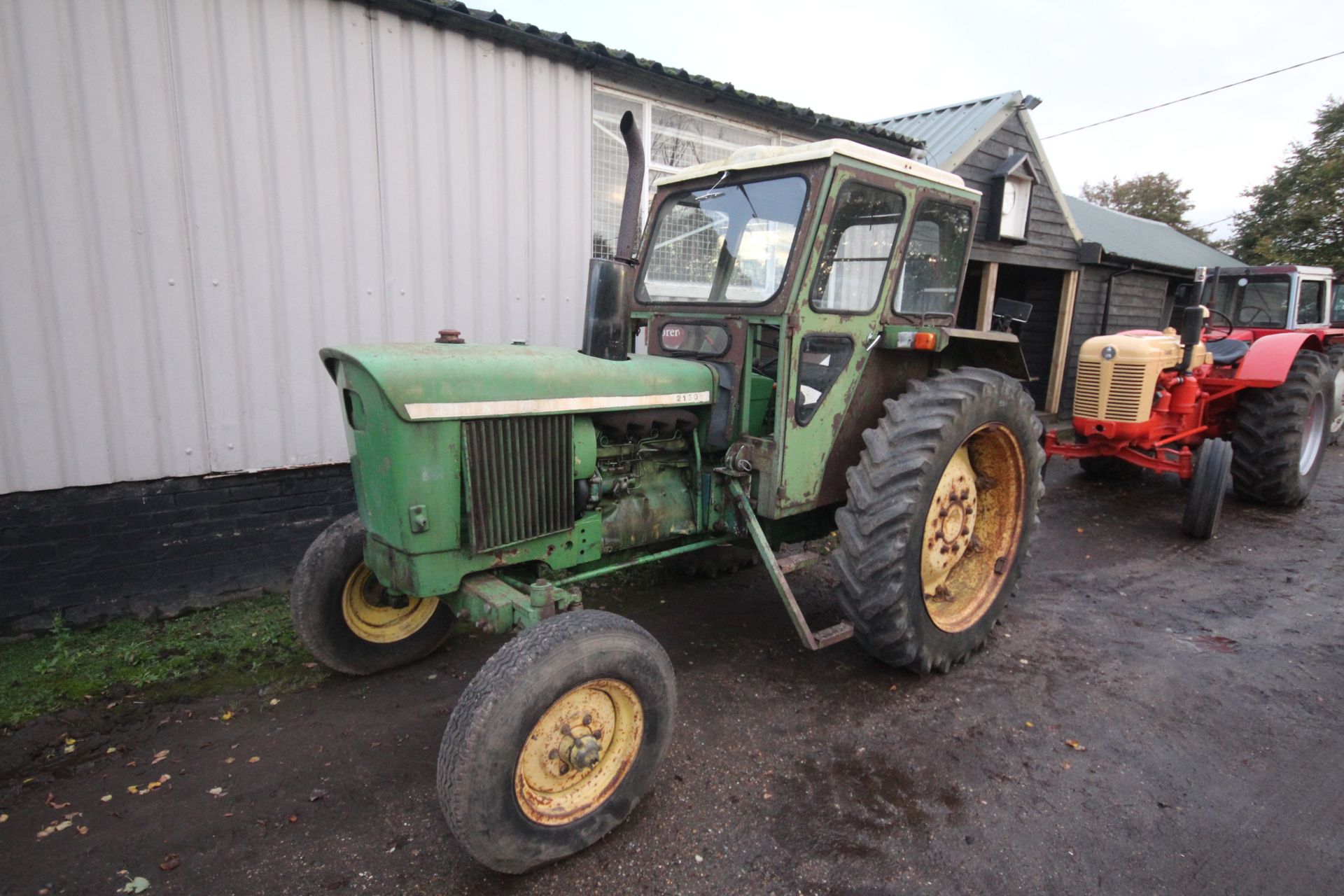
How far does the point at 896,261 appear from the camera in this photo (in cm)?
309

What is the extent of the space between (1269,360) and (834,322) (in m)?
4.99

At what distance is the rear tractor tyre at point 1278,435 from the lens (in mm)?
5633

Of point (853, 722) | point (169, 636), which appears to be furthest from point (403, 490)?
point (169, 636)

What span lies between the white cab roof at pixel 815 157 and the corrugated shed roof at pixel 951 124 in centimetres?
482

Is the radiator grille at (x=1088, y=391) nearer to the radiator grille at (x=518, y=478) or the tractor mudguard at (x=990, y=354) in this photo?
the tractor mudguard at (x=990, y=354)

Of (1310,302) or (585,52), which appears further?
(1310,302)

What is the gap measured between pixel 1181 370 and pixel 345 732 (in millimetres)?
6225

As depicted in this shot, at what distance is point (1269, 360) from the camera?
5.73 m

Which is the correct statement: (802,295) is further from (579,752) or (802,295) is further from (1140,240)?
(1140,240)

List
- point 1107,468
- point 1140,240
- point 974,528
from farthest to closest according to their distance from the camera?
point 1140,240 → point 1107,468 → point 974,528

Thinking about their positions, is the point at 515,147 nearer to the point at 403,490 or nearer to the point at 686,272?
the point at 686,272

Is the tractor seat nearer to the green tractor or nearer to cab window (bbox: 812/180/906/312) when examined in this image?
the green tractor

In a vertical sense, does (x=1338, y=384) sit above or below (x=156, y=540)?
above

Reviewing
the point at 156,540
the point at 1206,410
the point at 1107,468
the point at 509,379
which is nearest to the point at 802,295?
the point at 509,379
